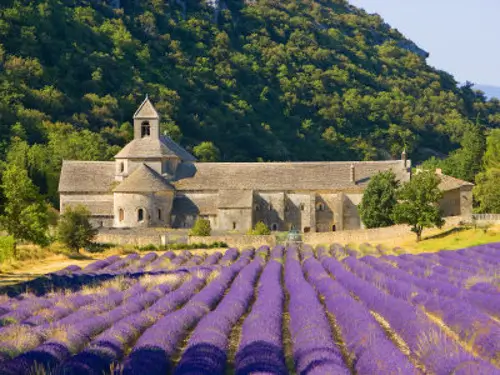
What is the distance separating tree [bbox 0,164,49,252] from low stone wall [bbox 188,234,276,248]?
13.2m

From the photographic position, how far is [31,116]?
344 feet

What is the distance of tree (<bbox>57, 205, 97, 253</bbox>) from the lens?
168 feet

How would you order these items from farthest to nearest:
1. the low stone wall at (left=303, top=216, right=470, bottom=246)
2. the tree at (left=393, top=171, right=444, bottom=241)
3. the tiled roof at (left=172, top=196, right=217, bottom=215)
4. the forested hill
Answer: the forested hill → the tiled roof at (left=172, top=196, right=217, bottom=215) → the low stone wall at (left=303, top=216, right=470, bottom=246) → the tree at (left=393, top=171, right=444, bottom=241)

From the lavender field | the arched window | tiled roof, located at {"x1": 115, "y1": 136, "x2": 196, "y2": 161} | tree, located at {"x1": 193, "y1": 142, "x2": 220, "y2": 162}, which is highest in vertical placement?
tree, located at {"x1": 193, "y1": 142, "x2": 220, "y2": 162}

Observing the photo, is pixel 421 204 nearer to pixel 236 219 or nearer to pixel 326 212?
pixel 326 212

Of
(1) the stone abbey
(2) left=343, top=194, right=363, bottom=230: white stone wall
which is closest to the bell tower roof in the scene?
(1) the stone abbey

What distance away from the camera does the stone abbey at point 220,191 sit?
68375 mm

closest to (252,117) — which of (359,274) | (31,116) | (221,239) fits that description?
(31,116)

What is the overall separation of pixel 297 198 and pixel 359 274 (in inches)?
1570

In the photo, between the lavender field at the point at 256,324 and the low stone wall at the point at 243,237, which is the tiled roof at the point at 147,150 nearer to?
the low stone wall at the point at 243,237

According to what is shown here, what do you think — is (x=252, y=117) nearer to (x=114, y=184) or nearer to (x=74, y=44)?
(x=74, y=44)

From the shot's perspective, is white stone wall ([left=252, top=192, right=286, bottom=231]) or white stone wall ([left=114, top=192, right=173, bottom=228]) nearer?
white stone wall ([left=114, top=192, right=173, bottom=228])

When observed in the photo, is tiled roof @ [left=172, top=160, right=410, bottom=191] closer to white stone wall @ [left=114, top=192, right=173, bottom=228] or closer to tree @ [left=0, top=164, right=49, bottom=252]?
white stone wall @ [left=114, top=192, right=173, bottom=228]

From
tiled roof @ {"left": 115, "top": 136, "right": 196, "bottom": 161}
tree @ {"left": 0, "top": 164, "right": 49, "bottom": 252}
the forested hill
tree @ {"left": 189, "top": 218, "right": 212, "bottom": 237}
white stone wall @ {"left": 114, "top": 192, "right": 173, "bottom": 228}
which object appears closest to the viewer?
tree @ {"left": 0, "top": 164, "right": 49, "bottom": 252}
